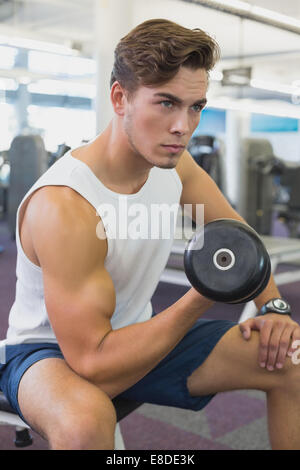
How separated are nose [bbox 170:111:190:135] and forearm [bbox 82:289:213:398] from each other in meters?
0.29

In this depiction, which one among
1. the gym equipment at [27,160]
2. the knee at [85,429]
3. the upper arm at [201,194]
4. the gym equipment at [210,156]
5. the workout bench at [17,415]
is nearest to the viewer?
the knee at [85,429]

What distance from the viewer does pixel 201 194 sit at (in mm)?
1310

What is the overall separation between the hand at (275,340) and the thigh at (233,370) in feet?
0.06

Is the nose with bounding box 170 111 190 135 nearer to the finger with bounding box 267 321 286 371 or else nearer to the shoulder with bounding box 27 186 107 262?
the shoulder with bounding box 27 186 107 262

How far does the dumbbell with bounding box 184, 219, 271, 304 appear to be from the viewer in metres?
0.85

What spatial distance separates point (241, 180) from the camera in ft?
18.5

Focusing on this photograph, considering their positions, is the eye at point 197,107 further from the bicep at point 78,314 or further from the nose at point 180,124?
the bicep at point 78,314

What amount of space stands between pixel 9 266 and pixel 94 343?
403 cm

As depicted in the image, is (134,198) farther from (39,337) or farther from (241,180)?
(241,180)

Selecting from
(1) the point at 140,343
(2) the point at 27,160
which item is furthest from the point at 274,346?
(2) the point at 27,160

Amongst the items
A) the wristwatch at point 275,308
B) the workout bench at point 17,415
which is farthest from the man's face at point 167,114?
the workout bench at point 17,415

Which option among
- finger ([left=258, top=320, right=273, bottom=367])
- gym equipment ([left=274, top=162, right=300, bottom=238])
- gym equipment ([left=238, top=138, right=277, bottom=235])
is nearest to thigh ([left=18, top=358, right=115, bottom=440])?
finger ([left=258, top=320, right=273, bottom=367])

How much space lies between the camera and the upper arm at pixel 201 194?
1.30m

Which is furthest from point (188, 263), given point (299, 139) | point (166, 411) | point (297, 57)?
point (299, 139)
